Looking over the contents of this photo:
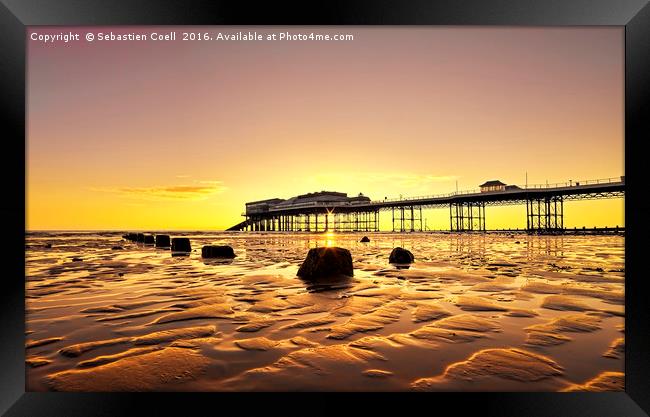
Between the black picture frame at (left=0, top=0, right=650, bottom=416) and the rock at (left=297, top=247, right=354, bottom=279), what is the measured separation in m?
4.89

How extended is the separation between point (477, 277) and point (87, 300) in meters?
7.78

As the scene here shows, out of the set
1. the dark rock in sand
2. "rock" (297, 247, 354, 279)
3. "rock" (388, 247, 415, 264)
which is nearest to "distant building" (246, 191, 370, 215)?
the dark rock in sand

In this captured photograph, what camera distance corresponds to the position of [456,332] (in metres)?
3.38

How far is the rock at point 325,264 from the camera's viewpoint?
712 cm

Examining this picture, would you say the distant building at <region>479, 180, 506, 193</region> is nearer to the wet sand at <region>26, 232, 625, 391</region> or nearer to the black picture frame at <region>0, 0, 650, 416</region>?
the wet sand at <region>26, 232, 625, 391</region>

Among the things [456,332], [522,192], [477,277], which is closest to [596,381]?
[456,332]

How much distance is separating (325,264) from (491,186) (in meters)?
93.8

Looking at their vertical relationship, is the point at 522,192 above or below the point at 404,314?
above

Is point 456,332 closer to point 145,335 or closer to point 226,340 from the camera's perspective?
point 226,340

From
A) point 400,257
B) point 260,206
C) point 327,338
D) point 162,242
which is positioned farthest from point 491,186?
point 327,338
